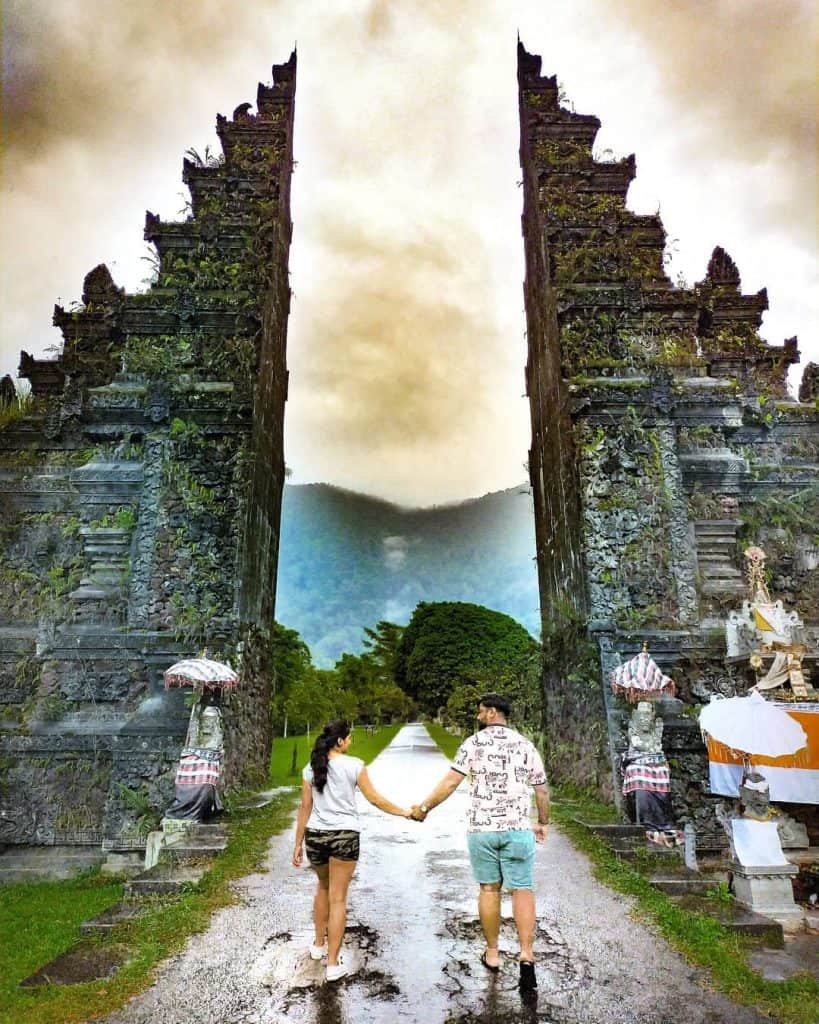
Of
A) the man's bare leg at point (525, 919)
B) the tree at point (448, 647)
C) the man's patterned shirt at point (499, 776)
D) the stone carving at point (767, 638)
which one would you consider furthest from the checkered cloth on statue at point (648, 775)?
the tree at point (448, 647)

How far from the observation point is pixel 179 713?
11.3 m

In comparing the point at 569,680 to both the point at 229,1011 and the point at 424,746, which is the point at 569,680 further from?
the point at 424,746

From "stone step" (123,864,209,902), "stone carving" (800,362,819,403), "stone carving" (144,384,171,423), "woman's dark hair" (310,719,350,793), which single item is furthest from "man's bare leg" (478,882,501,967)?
"stone carving" (800,362,819,403)

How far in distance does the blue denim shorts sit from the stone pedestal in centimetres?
364

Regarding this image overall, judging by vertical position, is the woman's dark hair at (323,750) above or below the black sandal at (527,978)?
above

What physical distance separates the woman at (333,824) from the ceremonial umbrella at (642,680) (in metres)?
6.39

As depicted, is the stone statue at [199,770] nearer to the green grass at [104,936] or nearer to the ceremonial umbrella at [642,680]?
the green grass at [104,936]

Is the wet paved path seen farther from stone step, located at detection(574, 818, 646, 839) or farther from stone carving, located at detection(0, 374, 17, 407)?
stone carving, located at detection(0, 374, 17, 407)

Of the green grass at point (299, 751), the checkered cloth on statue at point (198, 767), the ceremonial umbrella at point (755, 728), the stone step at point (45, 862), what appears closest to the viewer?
the ceremonial umbrella at point (755, 728)

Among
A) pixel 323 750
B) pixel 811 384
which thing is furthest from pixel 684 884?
pixel 811 384

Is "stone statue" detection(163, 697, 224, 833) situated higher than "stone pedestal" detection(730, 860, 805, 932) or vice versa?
"stone statue" detection(163, 697, 224, 833)

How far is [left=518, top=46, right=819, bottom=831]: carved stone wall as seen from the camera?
12.2 metres

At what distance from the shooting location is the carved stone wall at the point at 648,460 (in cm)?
1223

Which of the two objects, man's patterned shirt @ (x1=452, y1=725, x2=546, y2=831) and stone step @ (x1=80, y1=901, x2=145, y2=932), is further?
stone step @ (x1=80, y1=901, x2=145, y2=932)
